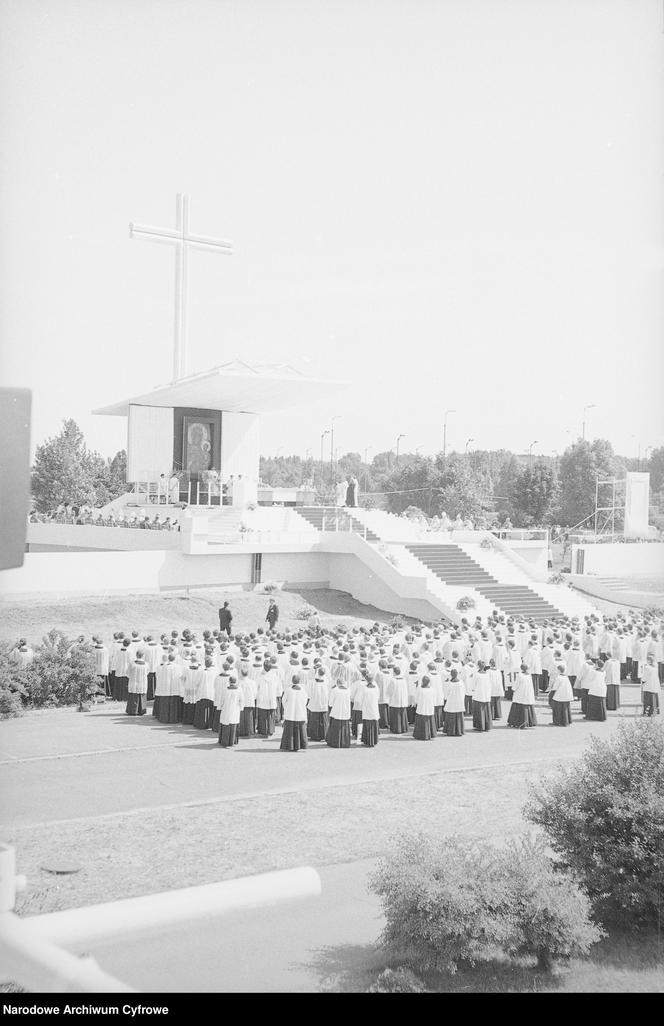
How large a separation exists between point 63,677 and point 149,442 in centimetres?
1469

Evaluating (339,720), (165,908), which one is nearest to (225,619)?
(339,720)

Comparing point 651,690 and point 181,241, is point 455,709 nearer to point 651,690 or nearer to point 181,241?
point 651,690

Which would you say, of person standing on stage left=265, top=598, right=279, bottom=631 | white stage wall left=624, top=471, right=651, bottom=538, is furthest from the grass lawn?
white stage wall left=624, top=471, right=651, bottom=538

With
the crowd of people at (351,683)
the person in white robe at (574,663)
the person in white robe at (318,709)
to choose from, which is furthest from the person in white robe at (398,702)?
the person in white robe at (574,663)

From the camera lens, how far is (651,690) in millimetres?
13555

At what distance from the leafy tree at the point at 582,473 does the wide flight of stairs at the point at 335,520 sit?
6309mm

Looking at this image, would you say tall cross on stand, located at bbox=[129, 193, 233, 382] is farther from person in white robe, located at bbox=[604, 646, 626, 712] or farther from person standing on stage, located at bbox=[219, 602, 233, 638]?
person in white robe, located at bbox=[604, 646, 626, 712]

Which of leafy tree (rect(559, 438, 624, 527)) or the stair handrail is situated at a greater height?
leafy tree (rect(559, 438, 624, 527))

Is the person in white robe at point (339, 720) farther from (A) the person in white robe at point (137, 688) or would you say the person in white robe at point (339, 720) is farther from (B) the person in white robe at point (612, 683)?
(B) the person in white robe at point (612, 683)

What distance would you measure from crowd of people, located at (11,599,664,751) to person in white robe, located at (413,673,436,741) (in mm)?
12

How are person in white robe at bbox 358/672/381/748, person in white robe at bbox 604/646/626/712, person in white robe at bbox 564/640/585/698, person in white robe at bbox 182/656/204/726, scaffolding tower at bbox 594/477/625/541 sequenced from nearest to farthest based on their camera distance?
person in white robe at bbox 358/672/381/748 → person in white robe at bbox 182/656/204/726 → person in white robe at bbox 604/646/626/712 → person in white robe at bbox 564/640/585/698 → scaffolding tower at bbox 594/477/625/541

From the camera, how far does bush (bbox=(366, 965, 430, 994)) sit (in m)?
5.31

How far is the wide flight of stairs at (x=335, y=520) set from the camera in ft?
77.4
